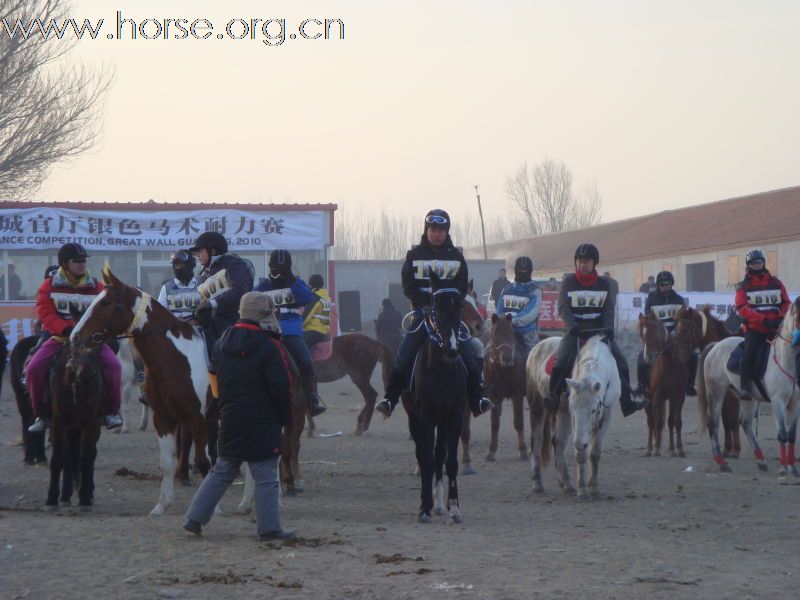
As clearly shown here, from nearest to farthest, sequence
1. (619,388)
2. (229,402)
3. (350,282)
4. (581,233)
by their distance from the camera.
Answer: (229,402)
(619,388)
(350,282)
(581,233)

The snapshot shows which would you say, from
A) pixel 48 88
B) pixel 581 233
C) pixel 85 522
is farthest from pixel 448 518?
pixel 581 233

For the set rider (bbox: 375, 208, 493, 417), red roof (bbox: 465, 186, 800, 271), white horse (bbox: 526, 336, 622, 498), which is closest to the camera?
rider (bbox: 375, 208, 493, 417)

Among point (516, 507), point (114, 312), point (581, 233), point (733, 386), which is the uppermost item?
point (581, 233)

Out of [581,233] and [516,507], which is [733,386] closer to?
[516,507]

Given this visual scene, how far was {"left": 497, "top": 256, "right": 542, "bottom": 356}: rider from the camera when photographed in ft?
46.8

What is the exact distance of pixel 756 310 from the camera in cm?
1308

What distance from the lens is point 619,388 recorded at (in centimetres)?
1117

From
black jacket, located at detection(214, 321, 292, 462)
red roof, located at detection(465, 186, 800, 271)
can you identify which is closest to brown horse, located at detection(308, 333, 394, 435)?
black jacket, located at detection(214, 321, 292, 462)

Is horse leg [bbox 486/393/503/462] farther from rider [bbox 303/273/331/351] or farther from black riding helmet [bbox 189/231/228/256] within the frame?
black riding helmet [bbox 189/231/228/256]

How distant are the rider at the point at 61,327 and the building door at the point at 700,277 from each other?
46.5 m

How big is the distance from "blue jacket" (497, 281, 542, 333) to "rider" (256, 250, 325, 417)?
141 inches

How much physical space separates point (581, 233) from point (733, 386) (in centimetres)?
6057

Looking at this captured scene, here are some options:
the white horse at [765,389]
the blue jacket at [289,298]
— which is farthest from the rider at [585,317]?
the blue jacket at [289,298]

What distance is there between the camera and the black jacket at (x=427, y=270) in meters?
9.58
